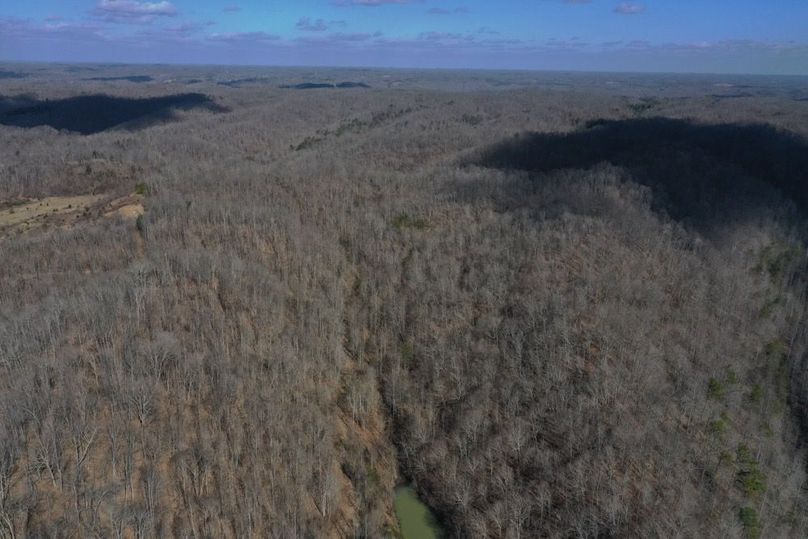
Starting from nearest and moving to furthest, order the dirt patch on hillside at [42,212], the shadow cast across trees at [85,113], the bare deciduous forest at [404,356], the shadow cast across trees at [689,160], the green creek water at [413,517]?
the bare deciduous forest at [404,356] < the green creek water at [413,517] < the dirt patch on hillside at [42,212] < the shadow cast across trees at [689,160] < the shadow cast across trees at [85,113]

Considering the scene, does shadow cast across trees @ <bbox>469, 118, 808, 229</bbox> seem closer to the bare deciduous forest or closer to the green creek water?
the bare deciduous forest

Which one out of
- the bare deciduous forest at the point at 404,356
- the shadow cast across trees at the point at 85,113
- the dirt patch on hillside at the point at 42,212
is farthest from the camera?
the shadow cast across trees at the point at 85,113

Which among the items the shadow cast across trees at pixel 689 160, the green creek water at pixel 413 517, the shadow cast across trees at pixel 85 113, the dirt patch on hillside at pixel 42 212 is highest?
the shadow cast across trees at pixel 85 113

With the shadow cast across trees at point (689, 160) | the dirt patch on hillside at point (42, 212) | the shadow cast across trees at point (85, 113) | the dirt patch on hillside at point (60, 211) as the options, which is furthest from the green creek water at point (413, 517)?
the shadow cast across trees at point (85, 113)

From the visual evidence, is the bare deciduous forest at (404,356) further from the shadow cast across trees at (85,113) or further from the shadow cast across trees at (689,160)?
the shadow cast across trees at (85,113)

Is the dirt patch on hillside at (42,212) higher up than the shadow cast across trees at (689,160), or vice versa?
the shadow cast across trees at (689,160)

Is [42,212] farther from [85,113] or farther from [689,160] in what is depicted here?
[85,113]

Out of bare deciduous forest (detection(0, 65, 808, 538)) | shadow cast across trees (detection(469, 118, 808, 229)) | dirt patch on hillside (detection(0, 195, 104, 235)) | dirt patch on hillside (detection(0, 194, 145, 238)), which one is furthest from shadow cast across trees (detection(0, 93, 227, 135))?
shadow cast across trees (detection(469, 118, 808, 229))
